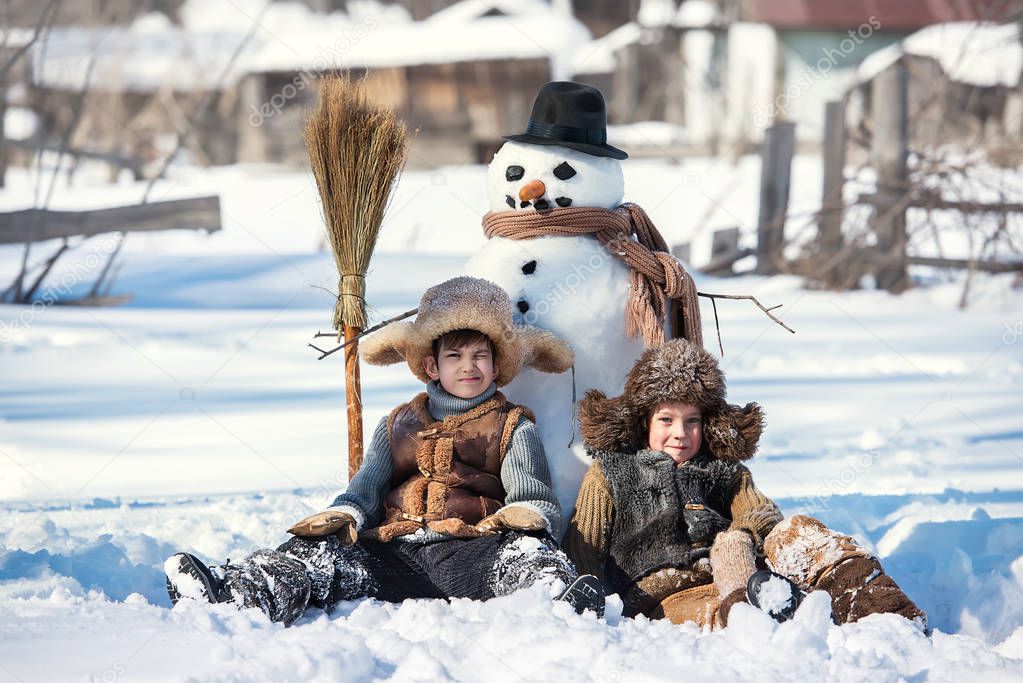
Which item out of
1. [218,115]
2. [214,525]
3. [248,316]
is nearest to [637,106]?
[218,115]

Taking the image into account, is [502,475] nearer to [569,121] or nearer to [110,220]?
[569,121]

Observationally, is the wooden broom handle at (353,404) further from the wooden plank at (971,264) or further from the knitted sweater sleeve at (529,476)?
the wooden plank at (971,264)

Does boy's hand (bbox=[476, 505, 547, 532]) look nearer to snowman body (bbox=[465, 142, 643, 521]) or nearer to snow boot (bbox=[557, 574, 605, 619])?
snow boot (bbox=[557, 574, 605, 619])

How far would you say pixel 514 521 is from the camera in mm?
3445

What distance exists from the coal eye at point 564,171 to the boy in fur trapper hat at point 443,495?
A: 443mm

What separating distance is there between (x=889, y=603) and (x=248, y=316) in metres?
5.96

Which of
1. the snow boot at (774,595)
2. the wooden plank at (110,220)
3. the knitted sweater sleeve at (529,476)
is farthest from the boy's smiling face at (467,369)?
the wooden plank at (110,220)

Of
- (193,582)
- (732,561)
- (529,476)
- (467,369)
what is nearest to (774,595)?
(732,561)

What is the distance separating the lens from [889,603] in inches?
127

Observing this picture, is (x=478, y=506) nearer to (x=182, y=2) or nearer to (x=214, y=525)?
(x=214, y=525)

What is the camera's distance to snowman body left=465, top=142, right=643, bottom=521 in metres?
3.93

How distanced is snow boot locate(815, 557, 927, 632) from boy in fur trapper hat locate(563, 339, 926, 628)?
0.29ft

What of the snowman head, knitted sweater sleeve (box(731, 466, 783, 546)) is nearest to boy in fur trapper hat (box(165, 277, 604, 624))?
the snowman head

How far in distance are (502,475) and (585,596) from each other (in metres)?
0.59
